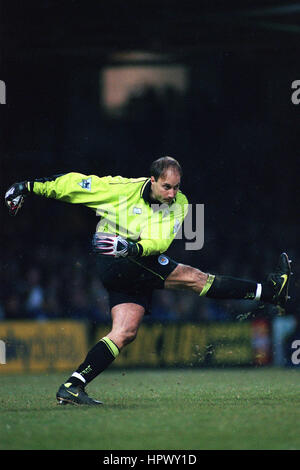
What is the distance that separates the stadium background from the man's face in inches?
251

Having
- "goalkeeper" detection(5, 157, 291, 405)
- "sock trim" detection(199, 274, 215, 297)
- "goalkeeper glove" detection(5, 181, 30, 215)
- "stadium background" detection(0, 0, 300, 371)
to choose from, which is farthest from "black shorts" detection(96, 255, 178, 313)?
"stadium background" detection(0, 0, 300, 371)

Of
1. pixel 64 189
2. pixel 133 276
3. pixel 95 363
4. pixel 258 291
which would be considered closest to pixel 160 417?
pixel 95 363

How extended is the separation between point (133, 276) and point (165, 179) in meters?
0.82

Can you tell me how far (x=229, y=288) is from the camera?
24.9 feet

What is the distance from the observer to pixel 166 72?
760 inches

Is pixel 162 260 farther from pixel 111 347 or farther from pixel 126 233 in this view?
pixel 111 347

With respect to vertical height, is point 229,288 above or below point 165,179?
below

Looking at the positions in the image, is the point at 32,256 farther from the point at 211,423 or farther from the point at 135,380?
the point at 211,423

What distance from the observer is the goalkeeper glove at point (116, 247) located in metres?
6.96

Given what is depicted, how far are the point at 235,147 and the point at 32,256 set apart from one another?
Result: 16.8 feet

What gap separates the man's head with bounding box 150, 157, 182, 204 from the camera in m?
7.09

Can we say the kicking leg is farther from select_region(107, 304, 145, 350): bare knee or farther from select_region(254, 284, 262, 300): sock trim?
select_region(107, 304, 145, 350): bare knee
